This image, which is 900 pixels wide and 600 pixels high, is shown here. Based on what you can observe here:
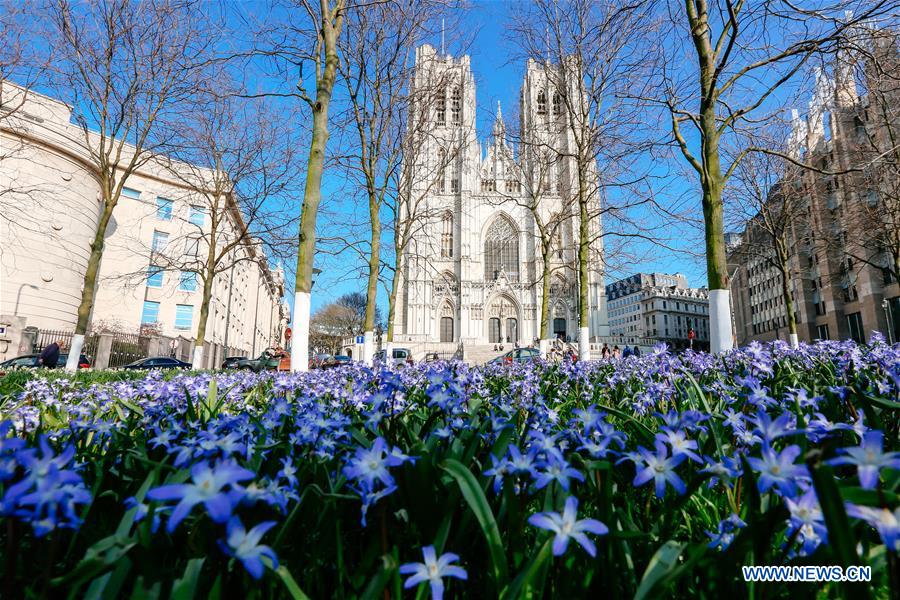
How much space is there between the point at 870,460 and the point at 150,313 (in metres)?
37.0

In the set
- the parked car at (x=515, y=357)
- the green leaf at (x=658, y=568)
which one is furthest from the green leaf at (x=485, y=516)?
the parked car at (x=515, y=357)

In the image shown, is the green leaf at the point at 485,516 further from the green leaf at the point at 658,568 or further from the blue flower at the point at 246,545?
the blue flower at the point at 246,545

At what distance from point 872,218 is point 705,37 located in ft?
43.6

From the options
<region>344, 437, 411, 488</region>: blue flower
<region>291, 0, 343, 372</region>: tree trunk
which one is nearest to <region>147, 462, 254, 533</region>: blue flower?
<region>344, 437, 411, 488</region>: blue flower

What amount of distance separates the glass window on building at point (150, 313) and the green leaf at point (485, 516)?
3600cm

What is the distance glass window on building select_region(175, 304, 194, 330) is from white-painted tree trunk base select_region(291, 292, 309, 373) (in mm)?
28597

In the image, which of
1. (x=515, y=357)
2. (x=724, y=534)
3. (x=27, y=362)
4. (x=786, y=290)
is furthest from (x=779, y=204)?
(x=27, y=362)

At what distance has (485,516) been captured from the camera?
104 centimetres

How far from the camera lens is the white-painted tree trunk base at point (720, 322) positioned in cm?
696

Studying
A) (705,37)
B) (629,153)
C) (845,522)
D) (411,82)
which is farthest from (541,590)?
(411,82)

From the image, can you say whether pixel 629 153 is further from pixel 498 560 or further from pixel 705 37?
pixel 498 560

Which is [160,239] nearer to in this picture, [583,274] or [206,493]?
[583,274]

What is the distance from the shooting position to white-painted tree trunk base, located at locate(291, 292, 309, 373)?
25.5 ft

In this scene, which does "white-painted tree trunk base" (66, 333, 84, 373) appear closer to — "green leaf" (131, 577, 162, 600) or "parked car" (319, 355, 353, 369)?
"parked car" (319, 355, 353, 369)
